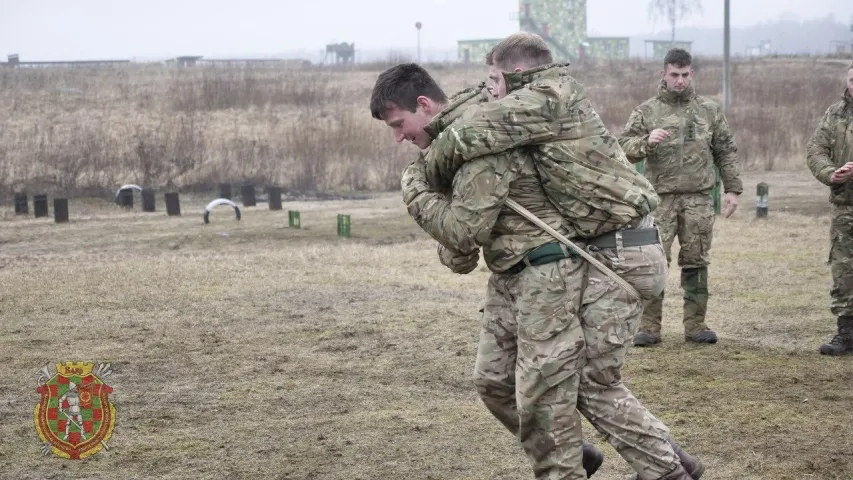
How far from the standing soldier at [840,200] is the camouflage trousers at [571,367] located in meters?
4.10

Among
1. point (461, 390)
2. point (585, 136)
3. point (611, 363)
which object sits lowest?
point (461, 390)

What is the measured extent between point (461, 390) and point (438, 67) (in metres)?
48.9

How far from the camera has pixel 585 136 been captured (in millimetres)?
4289

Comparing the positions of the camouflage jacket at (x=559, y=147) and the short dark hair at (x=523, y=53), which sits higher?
the short dark hair at (x=523, y=53)

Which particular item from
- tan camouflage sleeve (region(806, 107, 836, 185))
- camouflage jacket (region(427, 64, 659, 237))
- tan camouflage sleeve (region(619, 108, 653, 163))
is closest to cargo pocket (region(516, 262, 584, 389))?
camouflage jacket (region(427, 64, 659, 237))

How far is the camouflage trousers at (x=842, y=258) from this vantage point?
7984 millimetres

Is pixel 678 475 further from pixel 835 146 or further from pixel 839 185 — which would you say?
pixel 835 146

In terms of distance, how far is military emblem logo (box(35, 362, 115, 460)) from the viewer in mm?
5625

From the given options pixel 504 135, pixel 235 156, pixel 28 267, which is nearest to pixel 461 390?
pixel 504 135

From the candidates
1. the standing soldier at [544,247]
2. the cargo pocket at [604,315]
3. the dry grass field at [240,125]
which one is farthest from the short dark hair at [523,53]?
the dry grass field at [240,125]

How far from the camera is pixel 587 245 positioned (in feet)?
14.5

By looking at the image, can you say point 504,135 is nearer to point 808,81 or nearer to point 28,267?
point 28,267

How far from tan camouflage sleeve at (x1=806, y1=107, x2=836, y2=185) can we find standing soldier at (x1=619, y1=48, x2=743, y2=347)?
54 cm

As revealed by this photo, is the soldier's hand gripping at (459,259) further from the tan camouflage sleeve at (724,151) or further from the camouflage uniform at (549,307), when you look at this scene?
the tan camouflage sleeve at (724,151)
